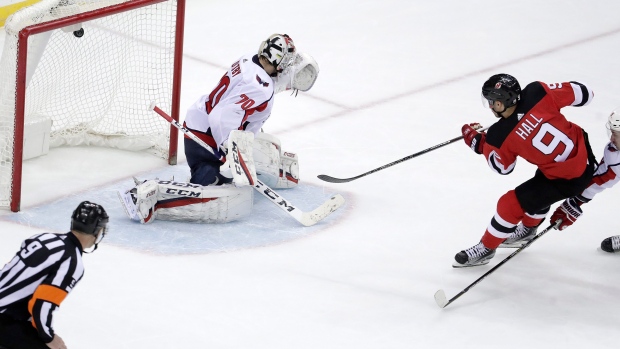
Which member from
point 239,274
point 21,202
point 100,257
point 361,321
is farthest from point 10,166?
point 361,321

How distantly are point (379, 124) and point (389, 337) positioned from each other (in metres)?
2.29

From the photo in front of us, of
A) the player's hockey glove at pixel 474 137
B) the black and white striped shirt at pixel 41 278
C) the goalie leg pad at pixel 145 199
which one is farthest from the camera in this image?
the goalie leg pad at pixel 145 199

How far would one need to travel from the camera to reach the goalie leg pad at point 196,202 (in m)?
4.61

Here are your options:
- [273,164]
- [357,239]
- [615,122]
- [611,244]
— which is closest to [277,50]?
[273,164]

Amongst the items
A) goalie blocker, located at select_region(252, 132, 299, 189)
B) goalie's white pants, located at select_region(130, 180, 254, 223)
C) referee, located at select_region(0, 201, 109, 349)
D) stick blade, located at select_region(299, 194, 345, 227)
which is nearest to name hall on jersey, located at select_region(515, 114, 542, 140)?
stick blade, located at select_region(299, 194, 345, 227)

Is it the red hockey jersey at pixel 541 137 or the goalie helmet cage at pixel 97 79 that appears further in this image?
the goalie helmet cage at pixel 97 79

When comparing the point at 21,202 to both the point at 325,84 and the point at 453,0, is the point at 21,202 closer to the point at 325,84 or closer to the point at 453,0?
the point at 325,84

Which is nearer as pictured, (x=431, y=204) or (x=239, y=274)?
(x=239, y=274)

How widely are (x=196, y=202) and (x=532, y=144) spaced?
1.44 m

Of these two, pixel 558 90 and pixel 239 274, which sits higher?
pixel 558 90

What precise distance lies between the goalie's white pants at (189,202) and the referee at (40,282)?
1599mm

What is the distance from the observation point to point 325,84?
650 centimetres

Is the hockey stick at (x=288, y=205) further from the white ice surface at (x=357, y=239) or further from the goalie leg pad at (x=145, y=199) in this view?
the goalie leg pad at (x=145, y=199)

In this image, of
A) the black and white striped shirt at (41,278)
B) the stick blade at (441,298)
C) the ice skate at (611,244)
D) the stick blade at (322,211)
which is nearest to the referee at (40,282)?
the black and white striped shirt at (41,278)
